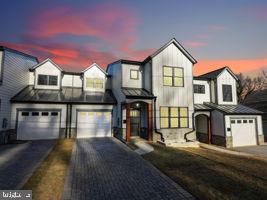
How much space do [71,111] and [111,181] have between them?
11.2 m

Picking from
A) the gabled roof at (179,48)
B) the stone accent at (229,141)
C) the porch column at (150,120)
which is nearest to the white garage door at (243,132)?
the stone accent at (229,141)

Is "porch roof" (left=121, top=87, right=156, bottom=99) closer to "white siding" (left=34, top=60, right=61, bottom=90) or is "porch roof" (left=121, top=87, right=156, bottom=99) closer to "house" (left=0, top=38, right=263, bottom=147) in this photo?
"house" (left=0, top=38, right=263, bottom=147)

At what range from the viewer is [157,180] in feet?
22.8

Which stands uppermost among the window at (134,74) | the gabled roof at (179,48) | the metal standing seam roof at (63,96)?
the gabled roof at (179,48)

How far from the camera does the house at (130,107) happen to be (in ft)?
50.8

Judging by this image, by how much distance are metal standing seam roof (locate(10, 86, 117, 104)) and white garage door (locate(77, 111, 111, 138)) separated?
132 cm

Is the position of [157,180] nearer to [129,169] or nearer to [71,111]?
[129,169]

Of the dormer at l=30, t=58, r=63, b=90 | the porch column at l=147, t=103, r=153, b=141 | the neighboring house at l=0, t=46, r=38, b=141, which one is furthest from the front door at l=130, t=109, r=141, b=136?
the neighboring house at l=0, t=46, r=38, b=141

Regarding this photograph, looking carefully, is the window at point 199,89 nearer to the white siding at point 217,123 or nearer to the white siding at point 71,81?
the white siding at point 217,123

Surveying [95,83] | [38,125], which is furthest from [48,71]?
[38,125]

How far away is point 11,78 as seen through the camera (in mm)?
15047

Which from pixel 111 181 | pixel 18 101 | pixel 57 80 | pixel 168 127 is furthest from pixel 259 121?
pixel 18 101

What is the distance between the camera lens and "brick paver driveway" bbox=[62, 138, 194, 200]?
224 inches

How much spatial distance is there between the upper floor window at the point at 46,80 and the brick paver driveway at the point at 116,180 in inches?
440
